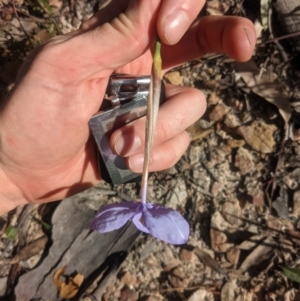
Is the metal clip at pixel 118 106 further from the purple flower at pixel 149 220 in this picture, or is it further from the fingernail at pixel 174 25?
the purple flower at pixel 149 220

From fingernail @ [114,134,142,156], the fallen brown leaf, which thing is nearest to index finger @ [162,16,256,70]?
fingernail @ [114,134,142,156]

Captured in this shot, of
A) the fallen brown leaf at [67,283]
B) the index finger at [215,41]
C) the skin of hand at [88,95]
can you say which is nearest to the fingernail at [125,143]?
the skin of hand at [88,95]

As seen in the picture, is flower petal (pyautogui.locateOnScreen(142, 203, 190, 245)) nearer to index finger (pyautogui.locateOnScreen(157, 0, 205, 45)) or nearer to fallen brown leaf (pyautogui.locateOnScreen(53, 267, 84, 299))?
index finger (pyautogui.locateOnScreen(157, 0, 205, 45))

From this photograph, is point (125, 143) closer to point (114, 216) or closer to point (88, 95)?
point (88, 95)

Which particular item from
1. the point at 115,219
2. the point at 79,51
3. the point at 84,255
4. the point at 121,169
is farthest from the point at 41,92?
the point at 84,255

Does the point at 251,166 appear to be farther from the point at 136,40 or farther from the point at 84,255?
the point at 136,40

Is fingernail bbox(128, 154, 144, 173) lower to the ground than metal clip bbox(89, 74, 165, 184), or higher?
lower
